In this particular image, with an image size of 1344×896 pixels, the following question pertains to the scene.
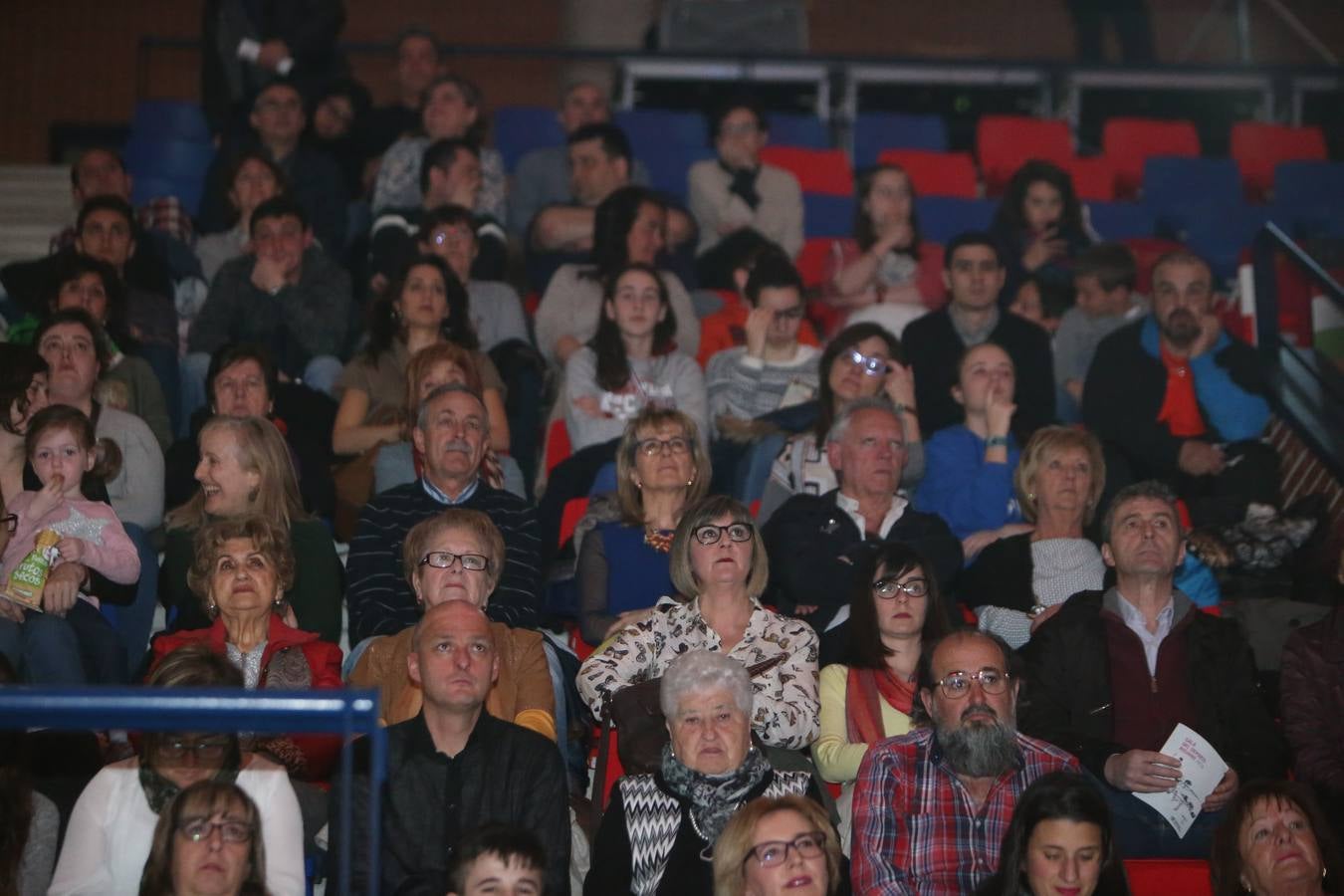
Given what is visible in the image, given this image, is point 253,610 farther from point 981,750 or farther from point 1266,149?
point 1266,149

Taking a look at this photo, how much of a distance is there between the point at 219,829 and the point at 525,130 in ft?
21.8

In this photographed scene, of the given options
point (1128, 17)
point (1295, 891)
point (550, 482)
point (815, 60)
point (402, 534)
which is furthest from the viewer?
point (1128, 17)

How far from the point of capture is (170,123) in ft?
30.2

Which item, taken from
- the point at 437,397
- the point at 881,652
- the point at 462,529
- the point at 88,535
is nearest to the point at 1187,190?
the point at 437,397

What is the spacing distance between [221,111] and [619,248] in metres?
2.51

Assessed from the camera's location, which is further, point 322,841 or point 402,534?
point 402,534

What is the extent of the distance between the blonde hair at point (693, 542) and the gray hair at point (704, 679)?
0.59m

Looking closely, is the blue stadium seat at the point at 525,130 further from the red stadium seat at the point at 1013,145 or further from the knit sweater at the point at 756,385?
the knit sweater at the point at 756,385

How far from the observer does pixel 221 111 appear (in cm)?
873

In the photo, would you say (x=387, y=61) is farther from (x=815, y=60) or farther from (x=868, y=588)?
(x=868, y=588)

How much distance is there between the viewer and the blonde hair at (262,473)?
17.1 feet

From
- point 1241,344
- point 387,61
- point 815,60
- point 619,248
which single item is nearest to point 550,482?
point 619,248

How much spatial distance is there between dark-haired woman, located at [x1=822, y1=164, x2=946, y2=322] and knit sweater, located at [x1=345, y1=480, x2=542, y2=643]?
2.80m

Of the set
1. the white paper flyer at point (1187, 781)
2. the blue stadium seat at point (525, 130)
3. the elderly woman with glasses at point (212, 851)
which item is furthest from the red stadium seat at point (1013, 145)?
the elderly woman with glasses at point (212, 851)
